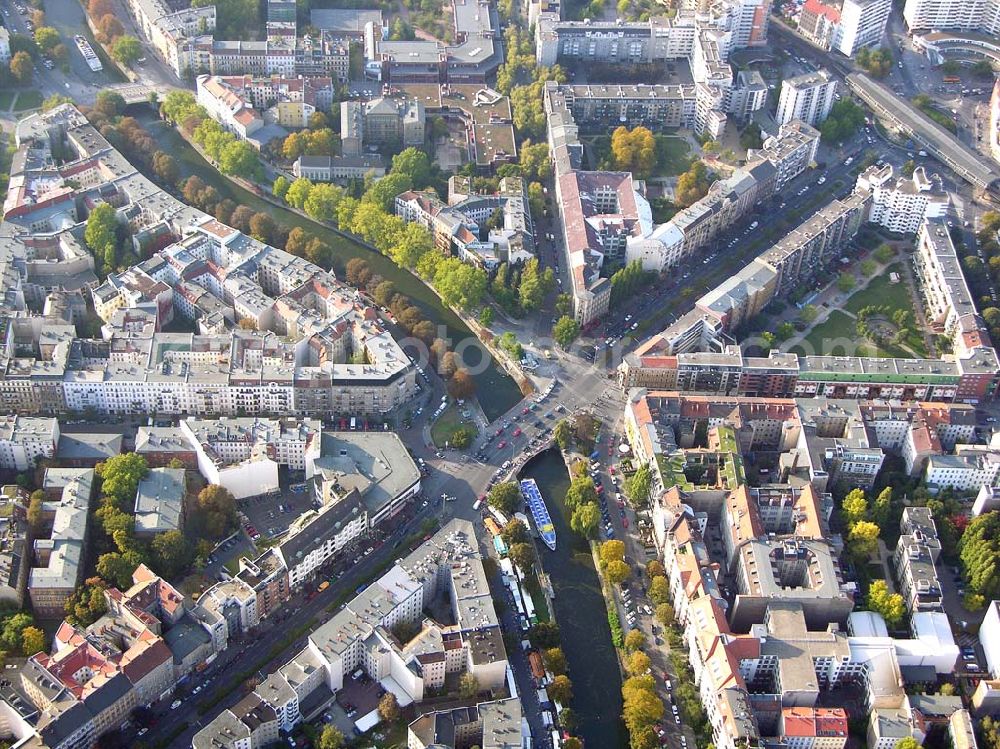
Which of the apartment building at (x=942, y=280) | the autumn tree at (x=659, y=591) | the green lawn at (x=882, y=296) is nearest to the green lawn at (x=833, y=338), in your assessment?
the green lawn at (x=882, y=296)

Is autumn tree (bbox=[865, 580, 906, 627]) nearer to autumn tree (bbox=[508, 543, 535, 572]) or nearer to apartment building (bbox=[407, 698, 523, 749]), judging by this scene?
autumn tree (bbox=[508, 543, 535, 572])

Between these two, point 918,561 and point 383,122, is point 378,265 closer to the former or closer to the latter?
point 383,122

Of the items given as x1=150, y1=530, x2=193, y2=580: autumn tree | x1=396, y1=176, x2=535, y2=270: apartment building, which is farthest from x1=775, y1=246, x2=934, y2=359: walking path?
x1=150, y1=530, x2=193, y2=580: autumn tree

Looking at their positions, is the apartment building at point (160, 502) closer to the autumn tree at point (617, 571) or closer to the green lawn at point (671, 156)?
the autumn tree at point (617, 571)

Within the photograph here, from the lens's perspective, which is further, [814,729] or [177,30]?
[177,30]

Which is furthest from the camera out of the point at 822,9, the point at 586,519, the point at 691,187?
the point at 822,9

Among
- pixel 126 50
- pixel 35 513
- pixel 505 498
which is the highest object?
pixel 126 50

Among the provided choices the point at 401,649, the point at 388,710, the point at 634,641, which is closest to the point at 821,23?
the point at 634,641
